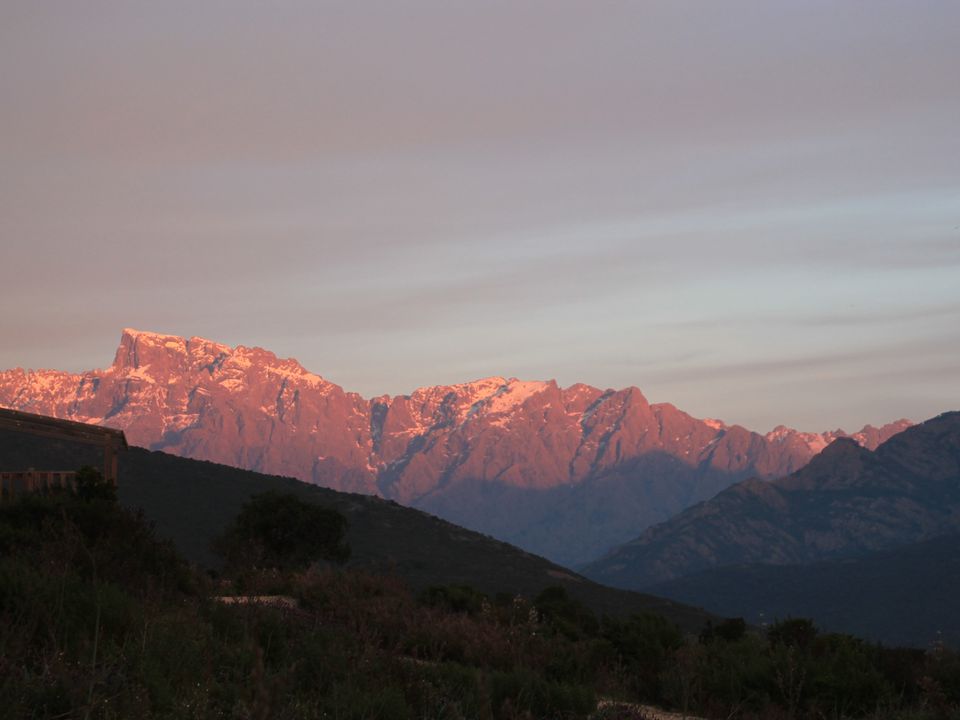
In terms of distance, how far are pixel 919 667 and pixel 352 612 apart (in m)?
9.75

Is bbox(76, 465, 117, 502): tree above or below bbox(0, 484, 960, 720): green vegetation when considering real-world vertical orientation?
above

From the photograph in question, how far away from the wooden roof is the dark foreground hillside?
2492 inches

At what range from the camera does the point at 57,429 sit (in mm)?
28328

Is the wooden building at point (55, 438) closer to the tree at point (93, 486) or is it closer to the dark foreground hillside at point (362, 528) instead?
the tree at point (93, 486)

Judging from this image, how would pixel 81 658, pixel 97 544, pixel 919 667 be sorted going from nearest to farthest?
pixel 81 658, pixel 97 544, pixel 919 667

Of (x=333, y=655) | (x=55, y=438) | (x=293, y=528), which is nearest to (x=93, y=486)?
(x=55, y=438)

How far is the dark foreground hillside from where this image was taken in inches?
3935

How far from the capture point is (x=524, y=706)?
1373cm

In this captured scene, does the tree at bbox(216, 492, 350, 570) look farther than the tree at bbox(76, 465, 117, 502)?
Yes

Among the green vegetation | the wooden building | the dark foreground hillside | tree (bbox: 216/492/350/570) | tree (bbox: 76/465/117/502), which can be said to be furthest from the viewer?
the dark foreground hillside

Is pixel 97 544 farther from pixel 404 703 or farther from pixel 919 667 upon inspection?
pixel 919 667

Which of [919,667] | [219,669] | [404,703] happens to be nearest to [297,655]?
[219,669]

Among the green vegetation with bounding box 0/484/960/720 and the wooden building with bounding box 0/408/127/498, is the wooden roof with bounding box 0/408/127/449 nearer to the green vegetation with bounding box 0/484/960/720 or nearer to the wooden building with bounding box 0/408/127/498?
the wooden building with bounding box 0/408/127/498

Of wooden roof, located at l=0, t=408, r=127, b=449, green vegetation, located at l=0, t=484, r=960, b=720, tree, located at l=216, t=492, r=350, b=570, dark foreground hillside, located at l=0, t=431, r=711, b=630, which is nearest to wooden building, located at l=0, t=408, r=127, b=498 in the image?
wooden roof, located at l=0, t=408, r=127, b=449
